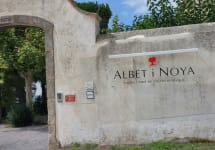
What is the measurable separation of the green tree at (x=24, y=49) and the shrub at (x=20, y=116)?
1944mm

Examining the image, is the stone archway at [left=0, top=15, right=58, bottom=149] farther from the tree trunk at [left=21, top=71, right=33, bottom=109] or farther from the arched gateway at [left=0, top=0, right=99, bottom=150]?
the tree trunk at [left=21, top=71, right=33, bottom=109]

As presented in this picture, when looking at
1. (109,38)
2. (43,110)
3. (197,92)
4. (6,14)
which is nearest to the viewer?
(197,92)

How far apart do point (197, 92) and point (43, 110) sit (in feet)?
70.0

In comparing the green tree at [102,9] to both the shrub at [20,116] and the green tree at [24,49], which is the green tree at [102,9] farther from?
the shrub at [20,116]

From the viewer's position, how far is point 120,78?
8633mm

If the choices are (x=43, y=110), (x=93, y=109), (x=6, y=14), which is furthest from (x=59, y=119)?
(x=43, y=110)

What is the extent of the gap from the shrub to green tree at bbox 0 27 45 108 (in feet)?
6.38

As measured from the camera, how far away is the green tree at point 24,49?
19344 millimetres

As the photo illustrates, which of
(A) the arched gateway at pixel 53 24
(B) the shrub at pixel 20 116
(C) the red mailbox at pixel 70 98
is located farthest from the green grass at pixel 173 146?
(B) the shrub at pixel 20 116

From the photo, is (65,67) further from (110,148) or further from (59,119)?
(110,148)

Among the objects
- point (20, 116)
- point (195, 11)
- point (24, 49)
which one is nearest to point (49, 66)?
point (195, 11)

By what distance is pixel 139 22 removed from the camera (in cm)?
1052

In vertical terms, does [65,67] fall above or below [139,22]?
below

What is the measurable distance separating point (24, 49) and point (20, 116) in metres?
4.25
